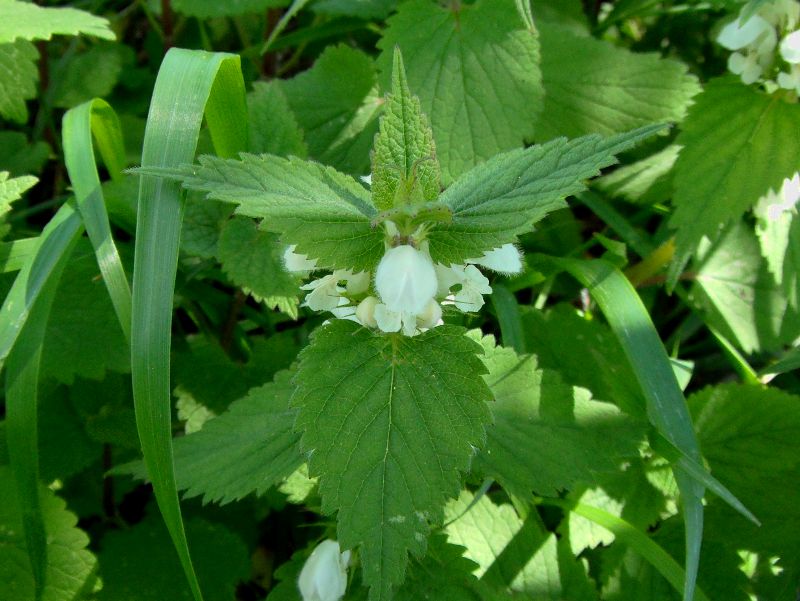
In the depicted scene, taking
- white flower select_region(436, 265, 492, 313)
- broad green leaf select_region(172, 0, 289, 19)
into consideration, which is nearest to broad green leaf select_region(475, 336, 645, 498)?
white flower select_region(436, 265, 492, 313)

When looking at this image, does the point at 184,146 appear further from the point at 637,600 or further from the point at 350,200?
the point at 637,600

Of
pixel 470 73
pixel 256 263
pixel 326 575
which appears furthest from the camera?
pixel 470 73

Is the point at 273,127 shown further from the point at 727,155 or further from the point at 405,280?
the point at 727,155

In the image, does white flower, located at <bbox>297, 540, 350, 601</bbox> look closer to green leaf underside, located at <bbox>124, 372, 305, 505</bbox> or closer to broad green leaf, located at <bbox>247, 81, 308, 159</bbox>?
green leaf underside, located at <bbox>124, 372, 305, 505</bbox>

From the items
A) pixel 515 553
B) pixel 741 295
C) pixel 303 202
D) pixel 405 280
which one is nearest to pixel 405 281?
pixel 405 280

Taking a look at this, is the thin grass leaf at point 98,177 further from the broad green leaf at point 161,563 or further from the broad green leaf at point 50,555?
the broad green leaf at point 161,563
